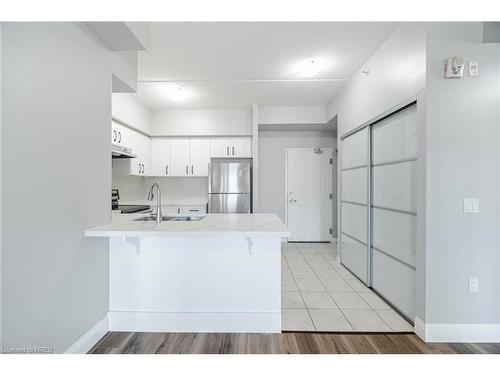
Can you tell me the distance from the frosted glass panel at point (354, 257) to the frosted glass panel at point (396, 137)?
1092 millimetres

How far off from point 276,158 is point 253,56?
2726mm

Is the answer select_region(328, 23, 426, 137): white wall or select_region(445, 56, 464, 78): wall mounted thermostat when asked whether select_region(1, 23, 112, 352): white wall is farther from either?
select_region(445, 56, 464, 78): wall mounted thermostat

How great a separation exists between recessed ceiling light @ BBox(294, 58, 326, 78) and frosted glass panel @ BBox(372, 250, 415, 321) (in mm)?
2185

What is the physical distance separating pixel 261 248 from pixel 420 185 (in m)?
1.32

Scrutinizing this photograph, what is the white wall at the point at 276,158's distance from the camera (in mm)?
5480

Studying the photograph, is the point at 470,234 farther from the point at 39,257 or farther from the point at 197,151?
the point at 197,151

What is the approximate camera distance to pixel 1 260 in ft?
4.22

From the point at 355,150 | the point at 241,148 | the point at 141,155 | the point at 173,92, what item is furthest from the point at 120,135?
the point at 355,150

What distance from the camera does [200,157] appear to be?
197 inches

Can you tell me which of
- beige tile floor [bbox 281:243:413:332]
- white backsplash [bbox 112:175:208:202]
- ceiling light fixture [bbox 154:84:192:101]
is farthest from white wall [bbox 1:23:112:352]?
white backsplash [bbox 112:175:208:202]

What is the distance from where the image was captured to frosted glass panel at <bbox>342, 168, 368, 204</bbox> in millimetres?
3240

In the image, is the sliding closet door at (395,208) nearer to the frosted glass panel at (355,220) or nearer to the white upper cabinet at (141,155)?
the frosted glass panel at (355,220)

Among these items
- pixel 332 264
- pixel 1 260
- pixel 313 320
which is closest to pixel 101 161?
pixel 1 260

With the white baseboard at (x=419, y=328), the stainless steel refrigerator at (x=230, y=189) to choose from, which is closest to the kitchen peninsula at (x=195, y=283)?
the white baseboard at (x=419, y=328)
